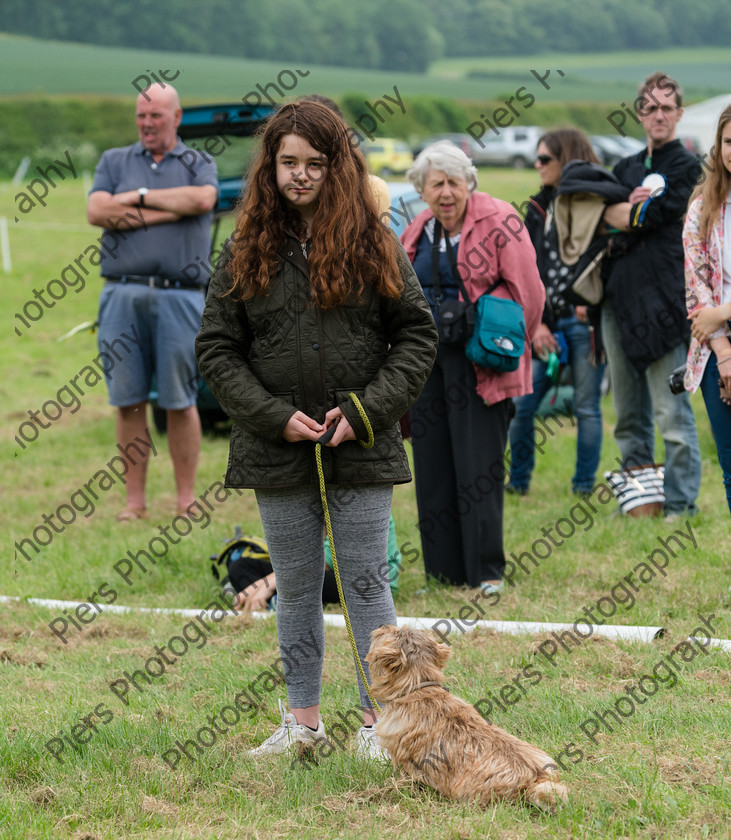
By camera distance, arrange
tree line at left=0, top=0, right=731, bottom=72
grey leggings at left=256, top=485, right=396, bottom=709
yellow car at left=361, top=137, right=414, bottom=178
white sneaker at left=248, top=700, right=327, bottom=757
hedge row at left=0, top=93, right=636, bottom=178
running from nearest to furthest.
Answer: grey leggings at left=256, top=485, right=396, bottom=709 < white sneaker at left=248, top=700, right=327, bottom=757 < hedge row at left=0, top=93, right=636, bottom=178 < yellow car at left=361, top=137, right=414, bottom=178 < tree line at left=0, top=0, right=731, bottom=72

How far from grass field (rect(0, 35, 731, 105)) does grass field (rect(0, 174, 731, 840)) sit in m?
28.7

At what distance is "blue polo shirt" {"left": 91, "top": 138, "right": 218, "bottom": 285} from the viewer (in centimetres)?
665

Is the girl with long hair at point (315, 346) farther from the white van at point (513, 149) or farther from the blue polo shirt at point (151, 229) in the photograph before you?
the white van at point (513, 149)

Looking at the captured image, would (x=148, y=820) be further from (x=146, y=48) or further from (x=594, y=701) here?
(x=146, y=48)

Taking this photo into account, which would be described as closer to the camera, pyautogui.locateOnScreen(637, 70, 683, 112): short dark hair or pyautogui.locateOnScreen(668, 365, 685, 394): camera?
pyautogui.locateOnScreen(668, 365, 685, 394): camera

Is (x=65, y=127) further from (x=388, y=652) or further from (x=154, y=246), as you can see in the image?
(x=388, y=652)

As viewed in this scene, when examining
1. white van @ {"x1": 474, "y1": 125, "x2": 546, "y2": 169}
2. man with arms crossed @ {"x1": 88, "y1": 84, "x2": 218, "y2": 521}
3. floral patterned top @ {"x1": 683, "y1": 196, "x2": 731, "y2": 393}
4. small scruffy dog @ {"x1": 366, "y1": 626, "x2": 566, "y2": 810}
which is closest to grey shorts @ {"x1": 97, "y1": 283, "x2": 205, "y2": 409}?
man with arms crossed @ {"x1": 88, "y1": 84, "x2": 218, "y2": 521}

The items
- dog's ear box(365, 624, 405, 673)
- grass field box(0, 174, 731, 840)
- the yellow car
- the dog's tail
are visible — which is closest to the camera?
the dog's tail

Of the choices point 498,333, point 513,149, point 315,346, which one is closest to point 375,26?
point 513,149

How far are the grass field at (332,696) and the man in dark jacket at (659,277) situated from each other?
1.66ft

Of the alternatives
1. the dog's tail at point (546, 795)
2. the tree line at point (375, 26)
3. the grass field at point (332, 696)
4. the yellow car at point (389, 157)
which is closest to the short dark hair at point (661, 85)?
the grass field at point (332, 696)

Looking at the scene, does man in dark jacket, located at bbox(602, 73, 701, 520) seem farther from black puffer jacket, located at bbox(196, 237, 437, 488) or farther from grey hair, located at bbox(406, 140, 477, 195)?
black puffer jacket, located at bbox(196, 237, 437, 488)

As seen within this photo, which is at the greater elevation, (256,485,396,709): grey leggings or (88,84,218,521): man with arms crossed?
(88,84,218,521): man with arms crossed

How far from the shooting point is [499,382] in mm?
5215
